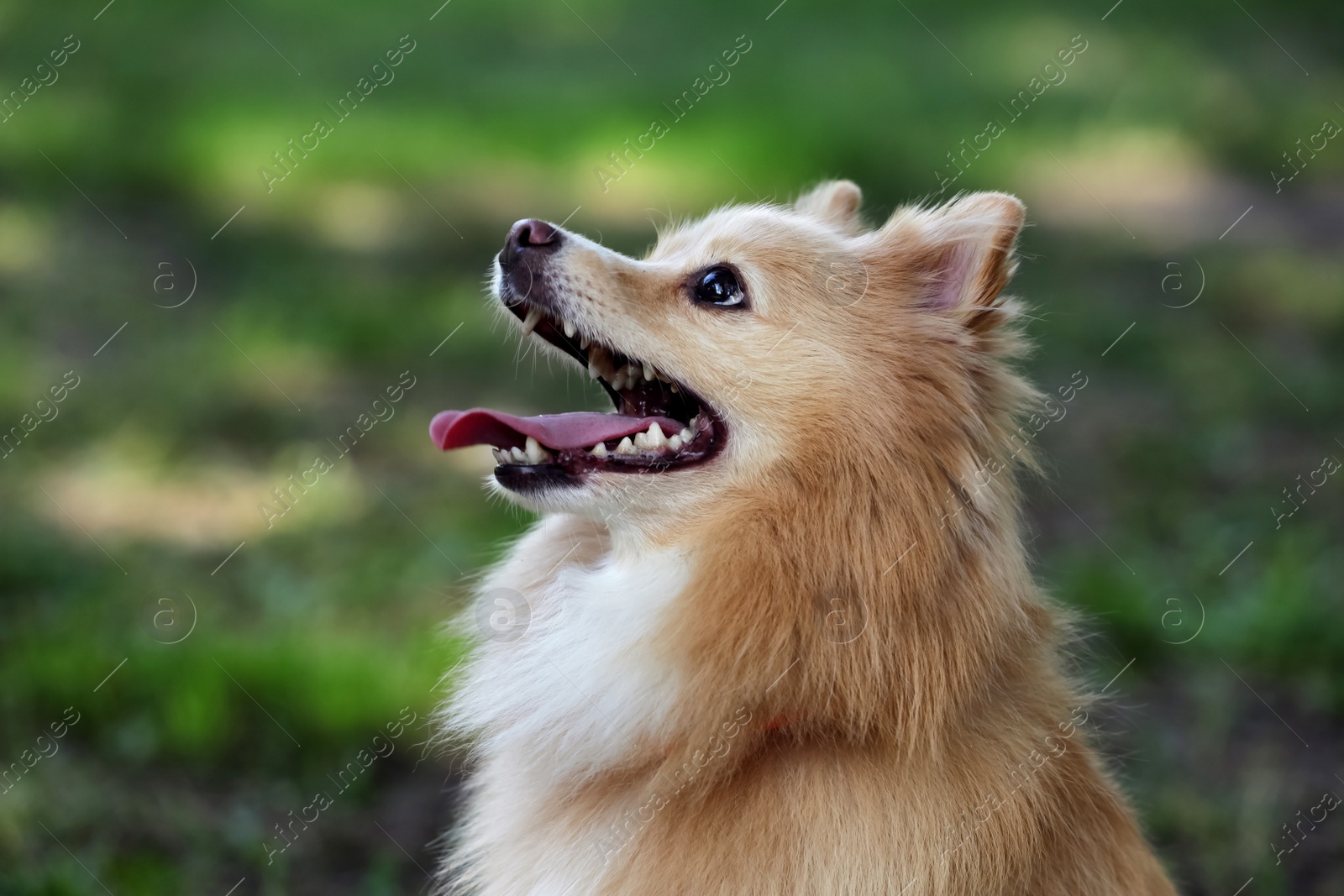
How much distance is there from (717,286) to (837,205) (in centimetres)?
69

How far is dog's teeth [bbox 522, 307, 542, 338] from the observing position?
306 centimetres

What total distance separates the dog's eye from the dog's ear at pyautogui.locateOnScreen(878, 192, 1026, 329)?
0.40 metres

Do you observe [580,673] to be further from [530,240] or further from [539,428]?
[530,240]

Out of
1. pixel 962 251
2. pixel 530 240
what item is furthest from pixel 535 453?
pixel 962 251

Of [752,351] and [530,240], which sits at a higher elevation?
[530,240]

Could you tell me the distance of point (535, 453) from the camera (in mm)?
2953

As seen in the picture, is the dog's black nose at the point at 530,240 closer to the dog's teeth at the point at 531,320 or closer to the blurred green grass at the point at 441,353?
the dog's teeth at the point at 531,320

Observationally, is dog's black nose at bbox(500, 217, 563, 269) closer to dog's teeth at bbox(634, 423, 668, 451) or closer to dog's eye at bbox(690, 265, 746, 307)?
dog's eye at bbox(690, 265, 746, 307)

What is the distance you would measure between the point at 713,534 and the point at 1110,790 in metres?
1.16

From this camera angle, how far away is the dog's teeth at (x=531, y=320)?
3062 mm

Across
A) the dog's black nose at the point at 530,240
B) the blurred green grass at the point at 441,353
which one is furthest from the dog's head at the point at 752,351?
the blurred green grass at the point at 441,353

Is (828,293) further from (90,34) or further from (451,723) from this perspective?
(90,34)

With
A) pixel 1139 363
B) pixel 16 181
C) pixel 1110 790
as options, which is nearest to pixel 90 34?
pixel 16 181

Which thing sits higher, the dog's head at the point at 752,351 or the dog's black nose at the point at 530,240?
the dog's black nose at the point at 530,240
